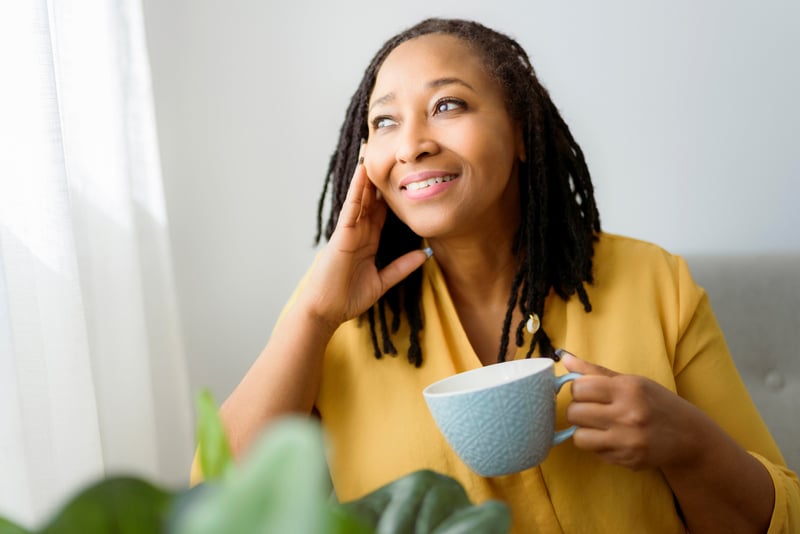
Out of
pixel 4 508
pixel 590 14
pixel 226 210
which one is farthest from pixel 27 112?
pixel 590 14

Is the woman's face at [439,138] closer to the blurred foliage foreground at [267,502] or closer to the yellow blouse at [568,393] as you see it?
the yellow blouse at [568,393]

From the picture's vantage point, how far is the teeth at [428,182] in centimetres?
90

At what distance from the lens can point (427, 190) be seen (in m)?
0.90

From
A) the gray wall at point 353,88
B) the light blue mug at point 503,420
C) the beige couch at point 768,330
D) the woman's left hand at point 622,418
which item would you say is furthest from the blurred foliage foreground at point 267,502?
the gray wall at point 353,88

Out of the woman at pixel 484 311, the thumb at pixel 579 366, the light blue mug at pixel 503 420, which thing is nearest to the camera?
the light blue mug at pixel 503 420

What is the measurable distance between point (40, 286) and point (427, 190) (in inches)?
18.2

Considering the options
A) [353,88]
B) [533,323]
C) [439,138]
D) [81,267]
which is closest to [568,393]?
[533,323]

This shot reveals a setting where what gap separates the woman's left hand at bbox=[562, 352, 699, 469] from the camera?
0.74 m

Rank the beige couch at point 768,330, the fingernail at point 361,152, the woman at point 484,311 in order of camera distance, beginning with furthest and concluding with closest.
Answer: the beige couch at point 768,330 < the fingernail at point 361,152 < the woman at point 484,311

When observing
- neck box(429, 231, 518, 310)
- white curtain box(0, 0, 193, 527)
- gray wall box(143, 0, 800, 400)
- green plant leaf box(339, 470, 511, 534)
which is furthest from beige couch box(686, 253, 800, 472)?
green plant leaf box(339, 470, 511, 534)

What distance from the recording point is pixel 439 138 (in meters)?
0.91

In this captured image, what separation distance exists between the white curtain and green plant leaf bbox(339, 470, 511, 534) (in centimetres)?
53

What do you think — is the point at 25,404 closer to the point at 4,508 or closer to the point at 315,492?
the point at 4,508

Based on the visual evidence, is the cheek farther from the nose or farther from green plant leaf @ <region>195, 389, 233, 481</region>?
green plant leaf @ <region>195, 389, 233, 481</region>
